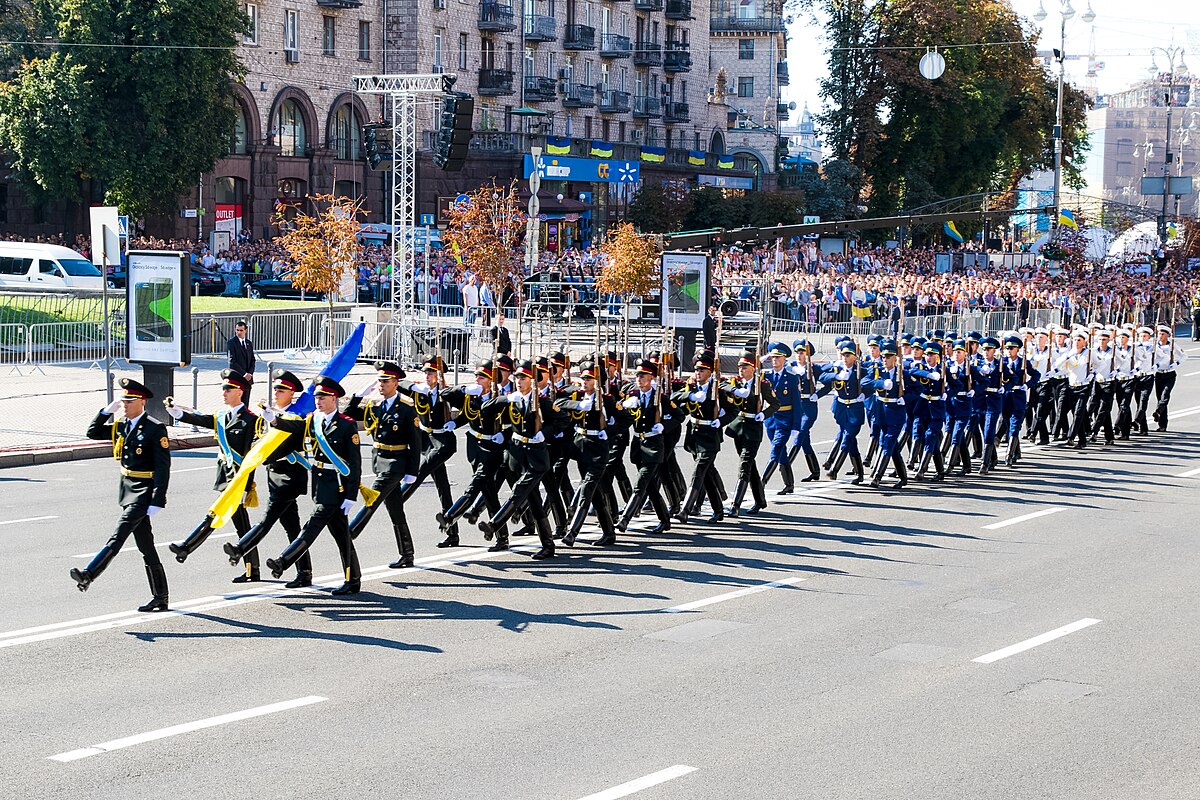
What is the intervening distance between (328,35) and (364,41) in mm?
2071

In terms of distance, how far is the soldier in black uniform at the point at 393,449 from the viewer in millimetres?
13617

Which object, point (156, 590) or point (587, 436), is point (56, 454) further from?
point (156, 590)

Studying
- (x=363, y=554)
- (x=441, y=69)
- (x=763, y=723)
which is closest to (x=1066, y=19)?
(x=441, y=69)

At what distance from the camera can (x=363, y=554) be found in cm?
1463

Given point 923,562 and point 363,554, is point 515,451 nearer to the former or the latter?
point 363,554

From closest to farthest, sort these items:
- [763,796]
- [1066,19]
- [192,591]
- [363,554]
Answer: [763,796]
[192,591]
[363,554]
[1066,19]

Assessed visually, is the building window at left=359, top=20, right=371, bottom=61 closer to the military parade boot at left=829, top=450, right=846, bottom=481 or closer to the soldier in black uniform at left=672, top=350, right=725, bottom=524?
the military parade boot at left=829, top=450, right=846, bottom=481

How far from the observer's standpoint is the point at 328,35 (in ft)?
196

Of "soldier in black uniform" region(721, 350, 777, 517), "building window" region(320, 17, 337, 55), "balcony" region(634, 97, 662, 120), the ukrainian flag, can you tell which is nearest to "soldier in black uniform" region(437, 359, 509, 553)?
"soldier in black uniform" region(721, 350, 777, 517)

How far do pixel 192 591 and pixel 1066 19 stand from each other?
50.7 m

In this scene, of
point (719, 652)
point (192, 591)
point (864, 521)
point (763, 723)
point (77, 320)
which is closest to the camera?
point (763, 723)

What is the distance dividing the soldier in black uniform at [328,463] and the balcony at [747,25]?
96.7 meters

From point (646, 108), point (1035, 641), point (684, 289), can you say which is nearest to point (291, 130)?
point (646, 108)

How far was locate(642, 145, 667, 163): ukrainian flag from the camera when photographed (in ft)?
226
